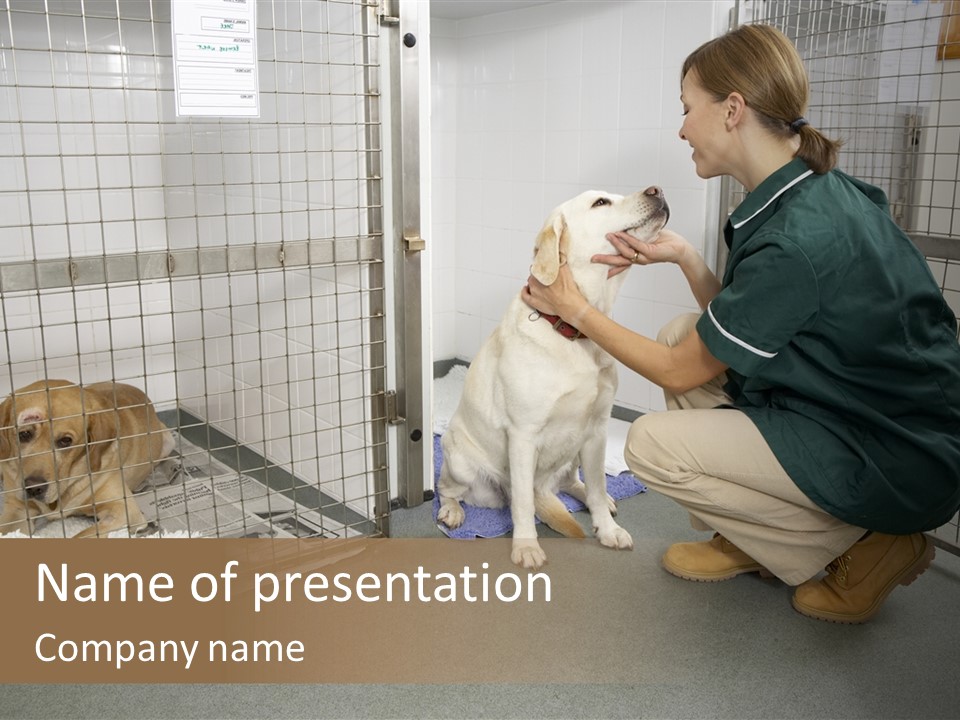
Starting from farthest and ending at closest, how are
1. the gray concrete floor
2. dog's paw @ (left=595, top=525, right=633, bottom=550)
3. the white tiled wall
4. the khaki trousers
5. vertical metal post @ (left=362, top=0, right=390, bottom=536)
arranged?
the white tiled wall
dog's paw @ (left=595, top=525, right=633, bottom=550)
vertical metal post @ (left=362, top=0, right=390, bottom=536)
the khaki trousers
the gray concrete floor

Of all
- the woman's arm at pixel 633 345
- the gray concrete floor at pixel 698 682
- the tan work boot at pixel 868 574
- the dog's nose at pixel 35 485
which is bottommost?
the gray concrete floor at pixel 698 682

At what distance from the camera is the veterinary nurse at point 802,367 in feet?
5.99

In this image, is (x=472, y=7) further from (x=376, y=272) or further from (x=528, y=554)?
(x=528, y=554)

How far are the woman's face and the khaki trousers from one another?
24.0 inches

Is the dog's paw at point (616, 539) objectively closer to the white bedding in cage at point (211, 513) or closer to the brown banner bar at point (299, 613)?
the brown banner bar at point (299, 613)

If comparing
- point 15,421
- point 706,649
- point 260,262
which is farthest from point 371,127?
point 706,649

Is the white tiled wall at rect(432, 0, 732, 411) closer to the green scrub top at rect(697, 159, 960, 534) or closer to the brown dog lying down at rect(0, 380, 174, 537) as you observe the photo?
the green scrub top at rect(697, 159, 960, 534)

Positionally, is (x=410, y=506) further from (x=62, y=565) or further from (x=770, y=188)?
(x=770, y=188)

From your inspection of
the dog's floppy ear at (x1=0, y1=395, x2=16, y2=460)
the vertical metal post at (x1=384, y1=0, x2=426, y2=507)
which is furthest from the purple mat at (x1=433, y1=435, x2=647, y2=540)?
the dog's floppy ear at (x1=0, y1=395, x2=16, y2=460)

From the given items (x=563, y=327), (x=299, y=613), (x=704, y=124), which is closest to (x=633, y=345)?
(x=563, y=327)

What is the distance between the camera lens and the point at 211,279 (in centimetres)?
313

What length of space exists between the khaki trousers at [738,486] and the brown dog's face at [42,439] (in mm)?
1491

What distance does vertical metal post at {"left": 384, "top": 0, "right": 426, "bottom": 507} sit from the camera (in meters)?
2.33

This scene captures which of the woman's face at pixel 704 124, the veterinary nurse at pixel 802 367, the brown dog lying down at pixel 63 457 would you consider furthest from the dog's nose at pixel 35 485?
the woman's face at pixel 704 124
